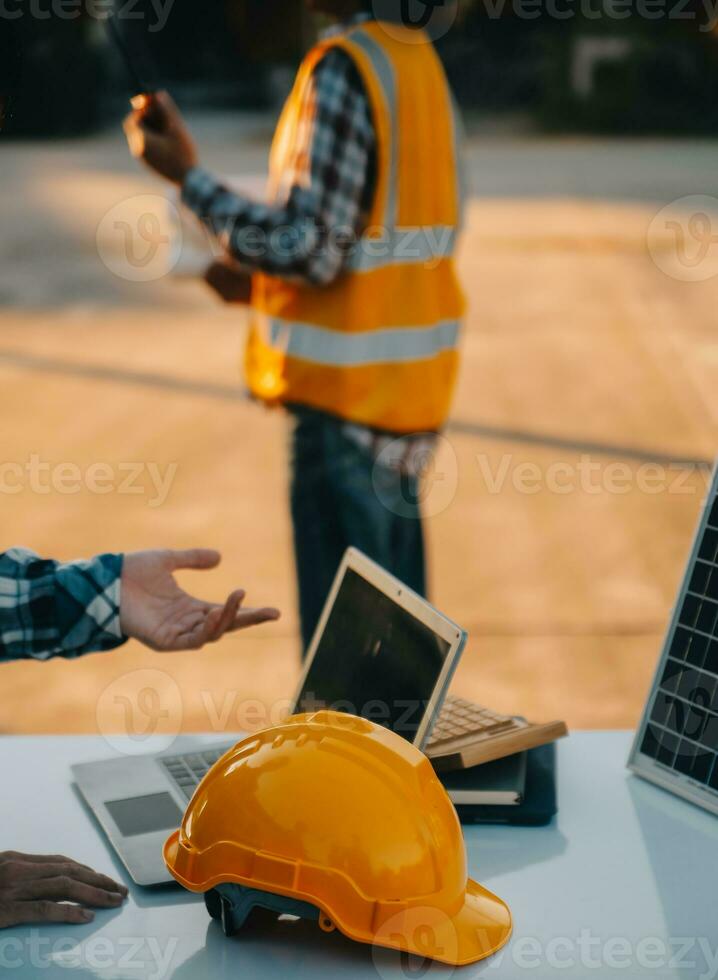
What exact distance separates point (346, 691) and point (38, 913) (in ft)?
1.52

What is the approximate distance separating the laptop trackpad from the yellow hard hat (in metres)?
0.24

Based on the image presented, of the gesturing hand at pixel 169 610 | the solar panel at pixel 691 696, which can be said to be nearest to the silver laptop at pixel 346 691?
the gesturing hand at pixel 169 610

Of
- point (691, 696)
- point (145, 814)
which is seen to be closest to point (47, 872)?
point (145, 814)

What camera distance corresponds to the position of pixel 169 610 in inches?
70.3

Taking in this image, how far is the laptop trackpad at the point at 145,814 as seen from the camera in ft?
5.23

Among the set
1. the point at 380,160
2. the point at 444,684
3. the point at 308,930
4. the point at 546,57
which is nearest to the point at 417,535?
the point at 380,160

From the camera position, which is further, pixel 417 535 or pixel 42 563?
pixel 417 535

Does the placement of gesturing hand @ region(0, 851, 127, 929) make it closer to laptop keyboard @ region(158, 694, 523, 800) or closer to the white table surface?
the white table surface

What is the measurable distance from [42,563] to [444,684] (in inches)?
23.5

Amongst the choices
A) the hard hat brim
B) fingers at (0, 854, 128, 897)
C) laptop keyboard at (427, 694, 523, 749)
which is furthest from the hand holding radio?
the hard hat brim

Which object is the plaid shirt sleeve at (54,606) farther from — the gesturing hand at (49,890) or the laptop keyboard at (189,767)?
the gesturing hand at (49,890)

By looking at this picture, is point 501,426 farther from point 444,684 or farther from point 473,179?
point 473,179

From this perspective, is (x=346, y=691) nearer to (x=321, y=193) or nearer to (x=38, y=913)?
(x=38, y=913)

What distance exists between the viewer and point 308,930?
137 centimetres
